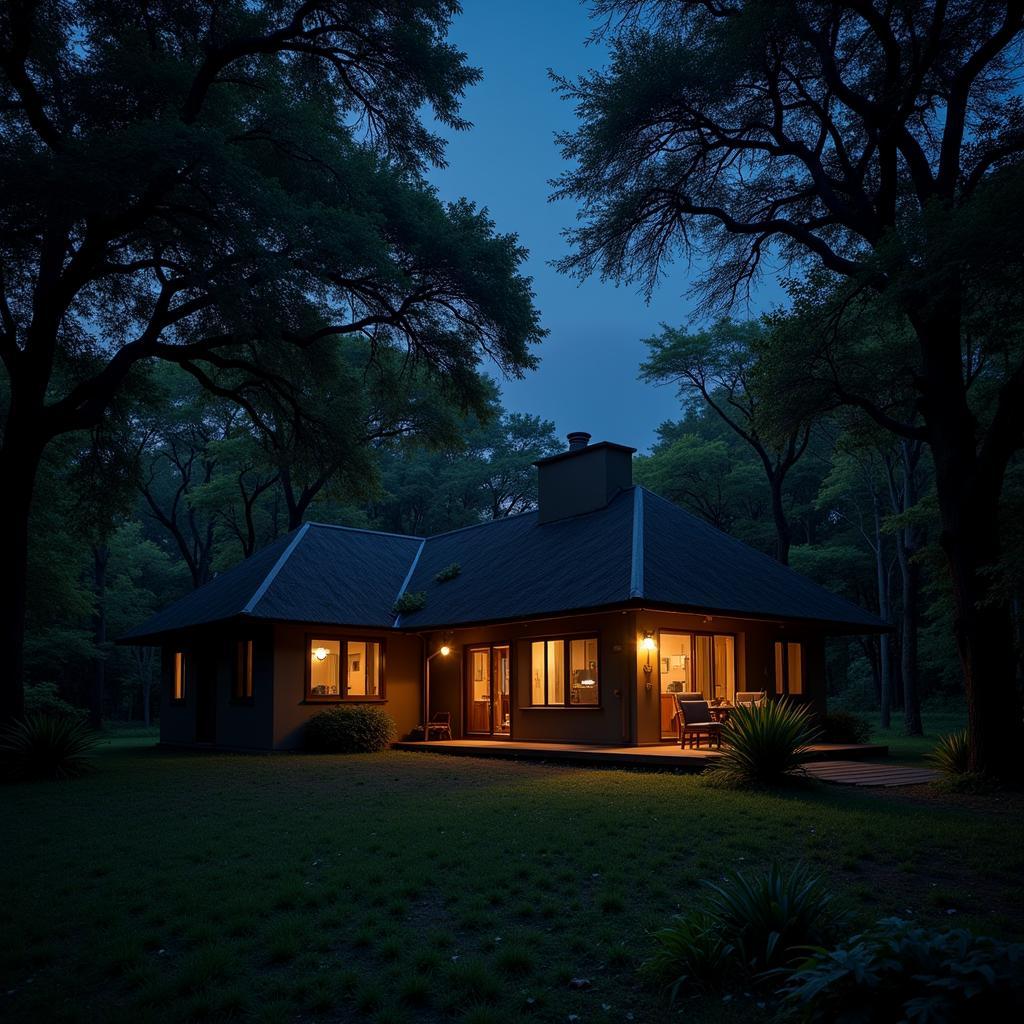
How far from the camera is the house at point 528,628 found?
1587cm

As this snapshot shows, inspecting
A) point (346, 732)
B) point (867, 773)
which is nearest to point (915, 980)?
point (867, 773)

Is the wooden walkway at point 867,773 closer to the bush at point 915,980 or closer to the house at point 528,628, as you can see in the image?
the house at point 528,628

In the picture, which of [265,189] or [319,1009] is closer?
[319,1009]

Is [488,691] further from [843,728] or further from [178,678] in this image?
[178,678]

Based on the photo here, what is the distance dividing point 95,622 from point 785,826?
116ft

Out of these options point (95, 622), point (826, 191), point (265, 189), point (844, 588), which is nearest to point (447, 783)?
point (265, 189)

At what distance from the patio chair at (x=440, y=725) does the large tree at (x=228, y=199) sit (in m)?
7.27

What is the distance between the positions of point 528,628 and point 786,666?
555 cm

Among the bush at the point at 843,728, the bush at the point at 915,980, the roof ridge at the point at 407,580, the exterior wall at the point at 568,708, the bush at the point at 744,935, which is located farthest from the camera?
the roof ridge at the point at 407,580

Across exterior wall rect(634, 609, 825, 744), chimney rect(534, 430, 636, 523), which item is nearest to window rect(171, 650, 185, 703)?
chimney rect(534, 430, 636, 523)

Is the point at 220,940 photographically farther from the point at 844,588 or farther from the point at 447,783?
the point at 844,588

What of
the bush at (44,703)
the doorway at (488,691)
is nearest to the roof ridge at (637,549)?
the doorway at (488,691)

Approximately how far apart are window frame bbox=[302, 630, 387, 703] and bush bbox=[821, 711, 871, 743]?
30.3ft

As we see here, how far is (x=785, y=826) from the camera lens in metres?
8.06
